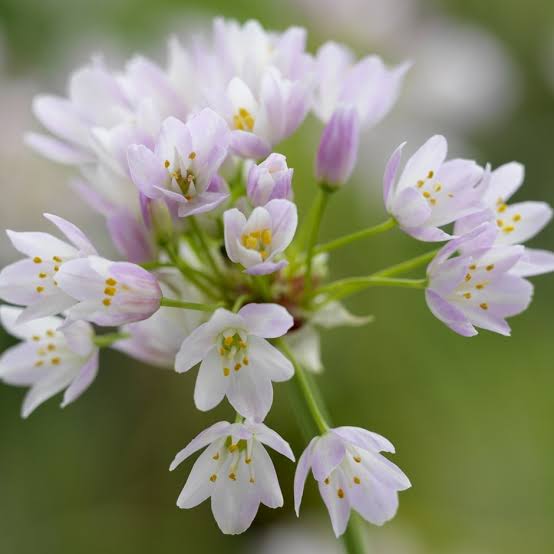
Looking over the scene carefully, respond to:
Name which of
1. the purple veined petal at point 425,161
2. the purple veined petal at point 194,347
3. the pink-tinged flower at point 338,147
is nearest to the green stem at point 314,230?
the pink-tinged flower at point 338,147

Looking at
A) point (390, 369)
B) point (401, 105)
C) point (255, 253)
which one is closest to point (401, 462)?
point (390, 369)

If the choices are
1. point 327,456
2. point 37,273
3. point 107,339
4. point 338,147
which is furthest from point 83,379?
point 338,147

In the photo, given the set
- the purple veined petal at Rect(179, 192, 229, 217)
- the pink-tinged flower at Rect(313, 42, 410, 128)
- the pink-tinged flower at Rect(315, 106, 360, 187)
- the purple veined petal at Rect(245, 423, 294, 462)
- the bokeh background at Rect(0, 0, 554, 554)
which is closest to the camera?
the purple veined petal at Rect(245, 423, 294, 462)

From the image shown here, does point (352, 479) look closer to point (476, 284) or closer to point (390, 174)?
point (476, 284)

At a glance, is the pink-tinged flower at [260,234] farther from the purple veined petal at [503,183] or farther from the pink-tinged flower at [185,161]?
the purple veined petal at [503,183]

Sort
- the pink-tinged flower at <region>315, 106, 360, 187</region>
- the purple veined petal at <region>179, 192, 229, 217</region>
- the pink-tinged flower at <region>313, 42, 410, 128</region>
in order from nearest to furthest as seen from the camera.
→ the purple veined petal at <region>179, 192, 229, 217</region> → the pink-tinged flower at <region>315, 106, 360, 187</region> → the pink-tinged flower at <region>313, 42, 410, 128</region>

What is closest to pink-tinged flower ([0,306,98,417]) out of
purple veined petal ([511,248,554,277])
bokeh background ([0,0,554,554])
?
purple veined petal ([511,248,554,277])

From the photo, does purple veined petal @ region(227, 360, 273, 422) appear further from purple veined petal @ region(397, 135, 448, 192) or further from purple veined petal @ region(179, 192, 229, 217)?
purple veined petal @ region(397, 135, 448, 192)
